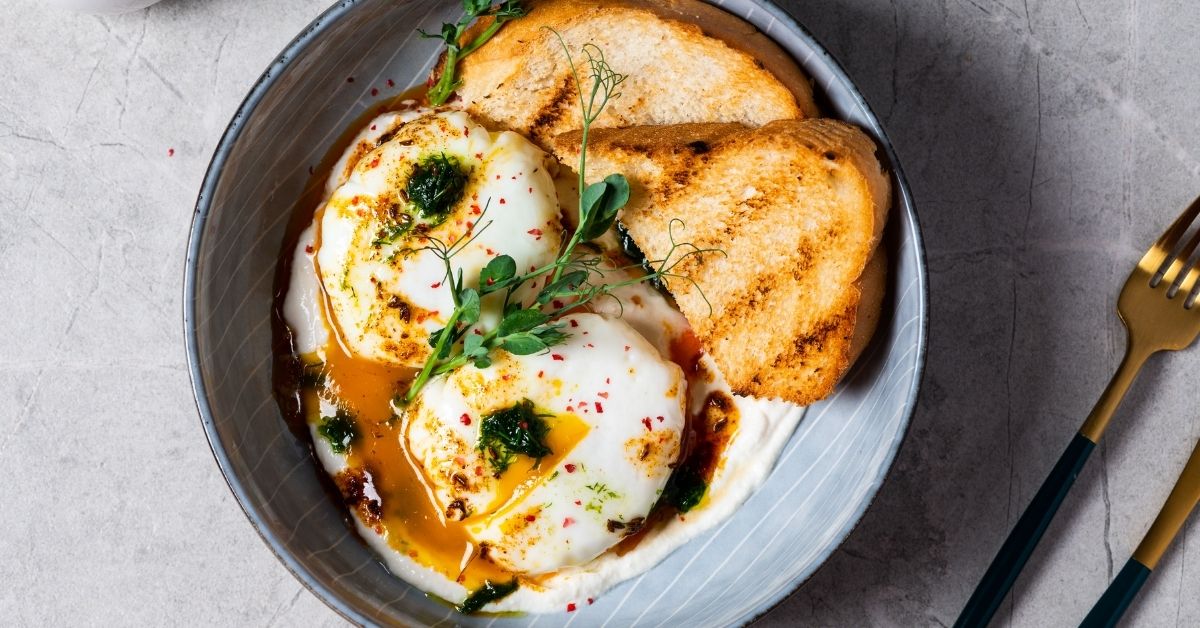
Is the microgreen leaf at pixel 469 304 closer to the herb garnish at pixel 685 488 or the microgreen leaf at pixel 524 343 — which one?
the microgreen leaf at pixel 524 343

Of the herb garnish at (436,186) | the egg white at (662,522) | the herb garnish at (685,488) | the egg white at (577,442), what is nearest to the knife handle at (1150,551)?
the egg white at (662,522)

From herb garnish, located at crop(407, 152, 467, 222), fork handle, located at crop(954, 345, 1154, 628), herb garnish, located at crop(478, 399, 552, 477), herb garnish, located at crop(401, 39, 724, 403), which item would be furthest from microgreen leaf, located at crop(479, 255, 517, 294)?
fork handle, located at crop(954, 345, 1154, 628)

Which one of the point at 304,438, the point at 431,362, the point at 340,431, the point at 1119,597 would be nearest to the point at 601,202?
the point at 431,362

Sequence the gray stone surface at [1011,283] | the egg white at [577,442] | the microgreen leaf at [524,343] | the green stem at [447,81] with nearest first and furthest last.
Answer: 1. the microgreen leaf at [524,343]
2. the egg white at [577,442]
3. the green stem at [447,81]
4. the gray stone surface at [1011,283]

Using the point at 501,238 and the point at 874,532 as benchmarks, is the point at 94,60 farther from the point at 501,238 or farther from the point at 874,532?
the point at 874,532

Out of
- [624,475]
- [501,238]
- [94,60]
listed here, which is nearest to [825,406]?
[624,475]

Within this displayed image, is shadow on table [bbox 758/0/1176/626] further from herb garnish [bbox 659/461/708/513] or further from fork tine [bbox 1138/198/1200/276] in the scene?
herb garnish [bbox 659/461/708/513]
